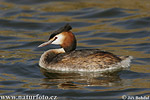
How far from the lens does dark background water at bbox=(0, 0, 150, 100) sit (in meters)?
8.52

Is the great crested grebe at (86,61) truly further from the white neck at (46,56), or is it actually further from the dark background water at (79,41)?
the dark background water at (79,41)

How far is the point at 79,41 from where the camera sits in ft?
42.2

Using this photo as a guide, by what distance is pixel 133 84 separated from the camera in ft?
28.6

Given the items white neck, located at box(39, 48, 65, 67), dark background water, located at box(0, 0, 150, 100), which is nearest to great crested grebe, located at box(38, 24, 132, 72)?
white neck, located at box(39, 48, 65, 67)

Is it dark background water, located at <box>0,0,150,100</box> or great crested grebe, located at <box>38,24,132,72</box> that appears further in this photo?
great crested grebe, located at <box>38,24,132,72</box>

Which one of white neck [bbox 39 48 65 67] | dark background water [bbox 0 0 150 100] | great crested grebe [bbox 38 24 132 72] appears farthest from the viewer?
white neck [bbox 39 48 65 67]

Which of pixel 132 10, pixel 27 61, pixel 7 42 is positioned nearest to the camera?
pixel 27 61

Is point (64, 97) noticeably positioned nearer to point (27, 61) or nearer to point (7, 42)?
point (27, 61)

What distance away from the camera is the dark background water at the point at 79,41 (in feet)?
28.0

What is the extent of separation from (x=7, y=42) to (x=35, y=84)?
418 cm

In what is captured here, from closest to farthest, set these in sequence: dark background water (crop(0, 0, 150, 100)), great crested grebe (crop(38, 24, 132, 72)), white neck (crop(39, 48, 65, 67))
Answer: dark background water (crop(0, 0, 150, 100)) < great crested grebe (crop(38, 24, 132, 72)) < white neck (crop(39, 48, 65, 67))

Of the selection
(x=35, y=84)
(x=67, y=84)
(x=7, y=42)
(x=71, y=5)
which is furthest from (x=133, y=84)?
(x=71, y=5)

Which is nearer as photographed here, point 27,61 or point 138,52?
point 27,61

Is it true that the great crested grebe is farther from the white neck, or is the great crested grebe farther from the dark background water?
the dark background water
